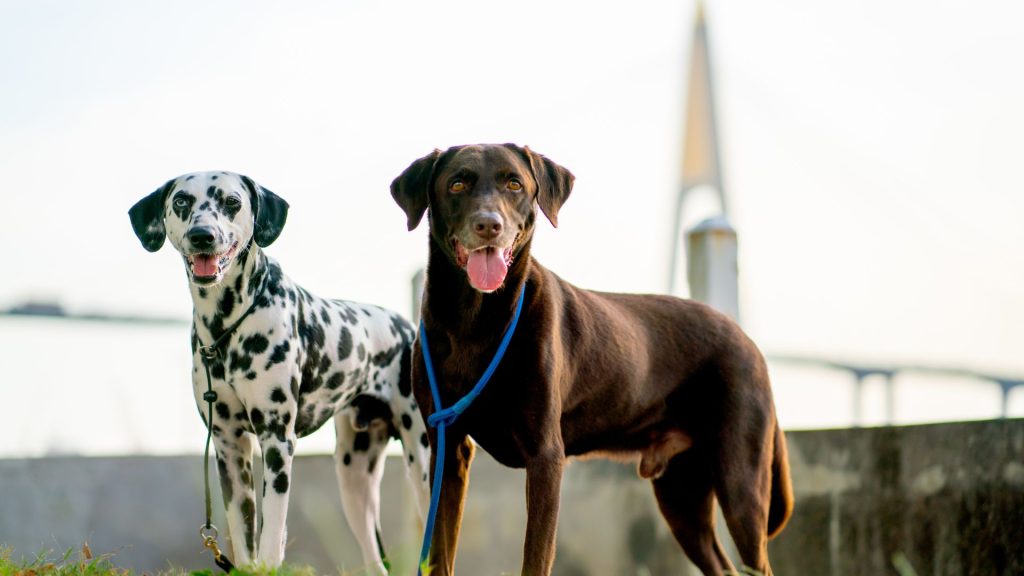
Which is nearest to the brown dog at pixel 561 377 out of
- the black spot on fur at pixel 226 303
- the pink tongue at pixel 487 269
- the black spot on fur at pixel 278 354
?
the pink tongue at pixel 487 269

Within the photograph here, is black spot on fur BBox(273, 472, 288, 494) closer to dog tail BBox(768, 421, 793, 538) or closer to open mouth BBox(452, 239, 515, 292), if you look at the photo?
open mouth BBox(452, 239, 515, 292)

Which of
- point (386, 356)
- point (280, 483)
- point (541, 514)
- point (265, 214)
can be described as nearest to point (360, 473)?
point (386, 356)

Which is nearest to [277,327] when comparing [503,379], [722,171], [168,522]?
[503,379]

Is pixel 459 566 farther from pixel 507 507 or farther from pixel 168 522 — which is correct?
pixel 168 522

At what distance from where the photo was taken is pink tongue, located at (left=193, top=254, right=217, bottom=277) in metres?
4.48

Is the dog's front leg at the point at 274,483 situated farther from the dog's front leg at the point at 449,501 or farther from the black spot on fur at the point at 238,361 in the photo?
the dog's front leg at the point at 449,501

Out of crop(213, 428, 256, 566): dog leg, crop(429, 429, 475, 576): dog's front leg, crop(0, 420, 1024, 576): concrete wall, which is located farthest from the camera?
crop(0, 420, 1024, 576): concrete wall

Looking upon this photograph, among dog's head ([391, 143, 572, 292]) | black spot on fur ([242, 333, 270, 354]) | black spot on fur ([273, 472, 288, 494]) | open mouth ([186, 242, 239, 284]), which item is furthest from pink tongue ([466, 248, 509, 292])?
black spot on fur ([273, 472, 288, 494])

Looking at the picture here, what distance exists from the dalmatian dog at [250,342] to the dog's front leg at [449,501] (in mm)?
756

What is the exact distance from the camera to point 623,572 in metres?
7.30

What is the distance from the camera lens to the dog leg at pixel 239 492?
16.3 ft

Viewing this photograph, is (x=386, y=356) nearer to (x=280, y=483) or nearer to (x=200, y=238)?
(x=280, y=483)

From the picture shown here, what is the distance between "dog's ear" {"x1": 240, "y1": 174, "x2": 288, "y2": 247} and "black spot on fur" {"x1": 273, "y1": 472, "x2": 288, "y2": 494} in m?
0.97

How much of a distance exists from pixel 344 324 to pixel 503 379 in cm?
135
